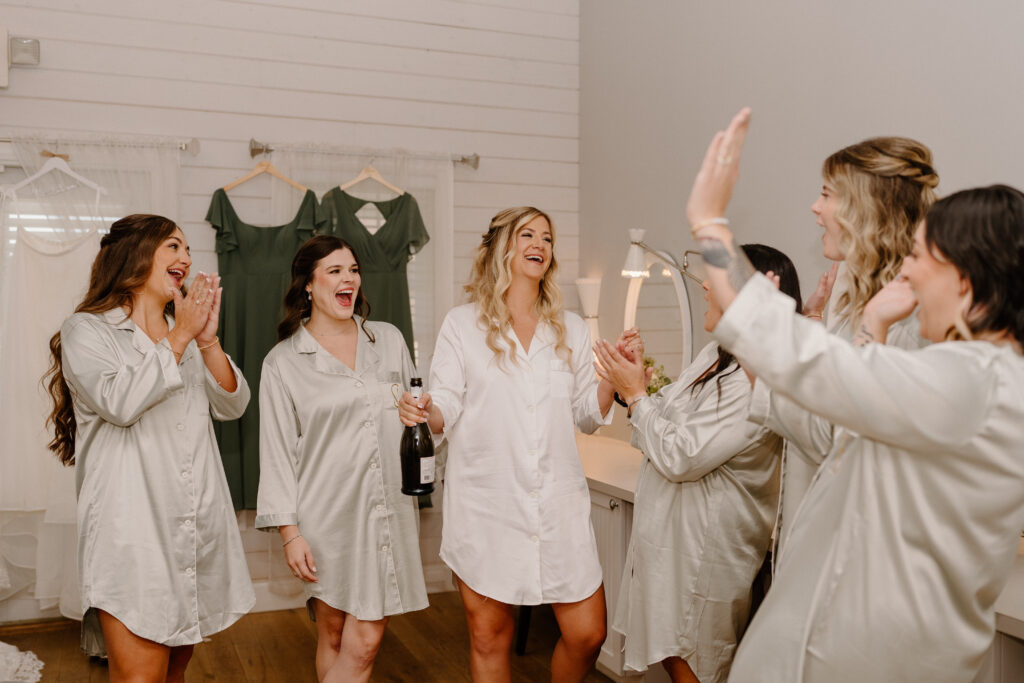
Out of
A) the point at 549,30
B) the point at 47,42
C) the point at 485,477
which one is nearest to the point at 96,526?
the point at 485,477

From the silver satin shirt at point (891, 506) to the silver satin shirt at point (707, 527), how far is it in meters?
0.72

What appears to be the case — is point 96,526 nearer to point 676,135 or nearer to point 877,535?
point 877,535

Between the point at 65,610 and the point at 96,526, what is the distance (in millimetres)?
1795

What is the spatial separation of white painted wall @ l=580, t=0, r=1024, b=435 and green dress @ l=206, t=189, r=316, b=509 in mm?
1635

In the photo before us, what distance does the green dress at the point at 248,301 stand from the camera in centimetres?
400

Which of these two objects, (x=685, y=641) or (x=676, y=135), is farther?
(x=676, y=135)

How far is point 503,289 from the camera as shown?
257cm

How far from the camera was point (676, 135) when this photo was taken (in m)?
3.84

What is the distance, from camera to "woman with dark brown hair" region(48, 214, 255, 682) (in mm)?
2174

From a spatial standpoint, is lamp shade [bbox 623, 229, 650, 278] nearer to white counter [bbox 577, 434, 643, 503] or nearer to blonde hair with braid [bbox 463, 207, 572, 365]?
white counter [bbox 577, 434, 643, 503]

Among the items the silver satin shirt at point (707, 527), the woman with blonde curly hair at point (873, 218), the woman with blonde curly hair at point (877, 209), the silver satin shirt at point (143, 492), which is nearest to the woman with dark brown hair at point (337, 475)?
the silver satin shirt at point (143, 492)

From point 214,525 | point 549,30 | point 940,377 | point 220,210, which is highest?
point 549,30

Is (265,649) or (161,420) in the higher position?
(161,420)

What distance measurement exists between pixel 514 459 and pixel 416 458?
0.36m
